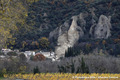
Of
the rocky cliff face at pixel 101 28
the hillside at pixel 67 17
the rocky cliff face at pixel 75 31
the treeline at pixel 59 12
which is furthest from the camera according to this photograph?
the rocky cliff face at pixel 101 28

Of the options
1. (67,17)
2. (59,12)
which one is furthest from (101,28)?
(59,12)

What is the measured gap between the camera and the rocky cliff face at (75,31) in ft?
187

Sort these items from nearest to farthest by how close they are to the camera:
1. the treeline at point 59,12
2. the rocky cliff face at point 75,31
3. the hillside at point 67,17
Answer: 1. the hillside at point 67,17
2. the treeline at point 59,12
3. the rocky cliff face at point 75,31

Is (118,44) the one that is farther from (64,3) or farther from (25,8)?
(25,8)

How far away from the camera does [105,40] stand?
170 feet

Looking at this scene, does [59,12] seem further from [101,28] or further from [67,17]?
[101,28]

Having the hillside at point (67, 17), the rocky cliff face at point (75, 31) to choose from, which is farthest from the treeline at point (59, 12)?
the rocky cliff face at point (75, 31)

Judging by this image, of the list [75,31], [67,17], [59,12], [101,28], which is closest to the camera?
[101,28]

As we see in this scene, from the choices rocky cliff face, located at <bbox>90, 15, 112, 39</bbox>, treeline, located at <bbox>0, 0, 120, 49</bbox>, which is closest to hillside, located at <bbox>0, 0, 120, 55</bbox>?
treeline, located at <bbox>0, 0, 120, 49</bbox>

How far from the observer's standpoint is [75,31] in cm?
6191

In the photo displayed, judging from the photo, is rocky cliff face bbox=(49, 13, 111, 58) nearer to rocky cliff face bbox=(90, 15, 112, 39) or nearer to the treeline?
rocky cliff face bbox=(90, 15, 112, 39)

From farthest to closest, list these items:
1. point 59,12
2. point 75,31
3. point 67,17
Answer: point 59,12, point 67,17, point 75,31

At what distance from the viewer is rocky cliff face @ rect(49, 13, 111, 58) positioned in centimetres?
5706

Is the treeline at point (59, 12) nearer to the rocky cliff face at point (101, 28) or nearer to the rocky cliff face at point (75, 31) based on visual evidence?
the rocky cliff face at point (101, 28)
